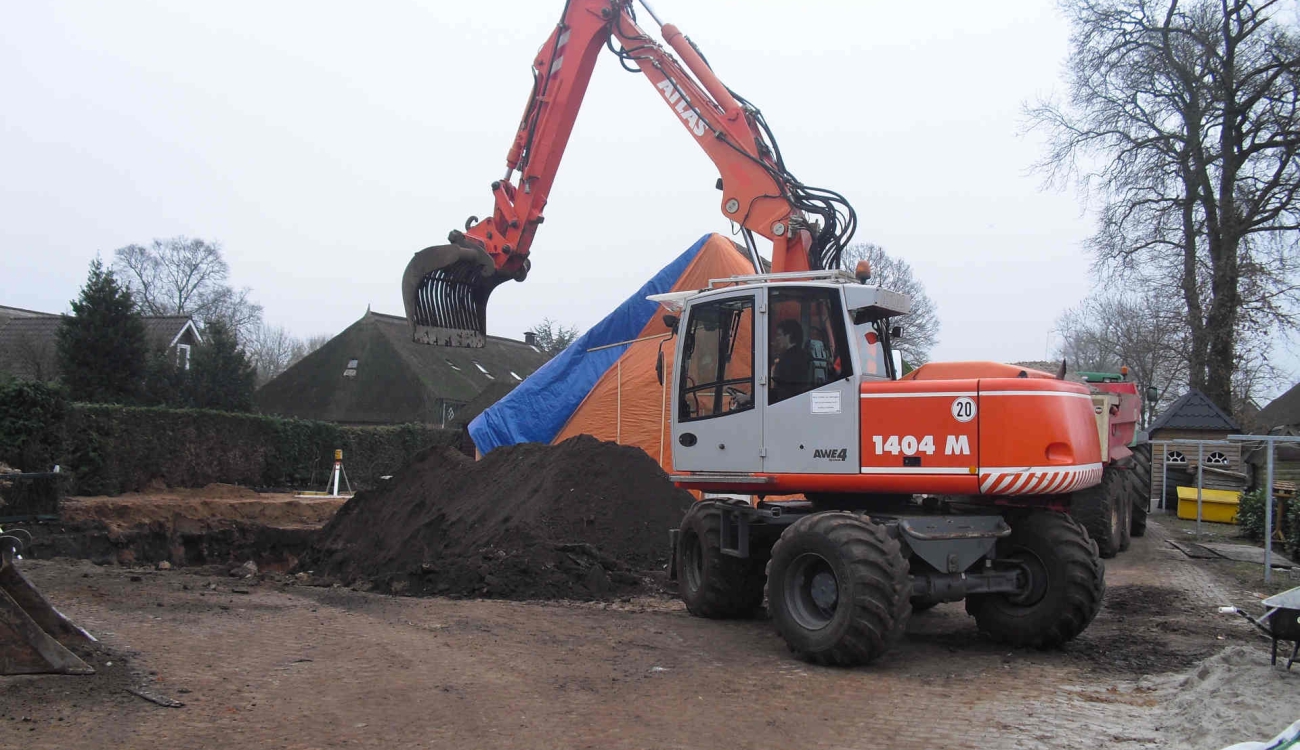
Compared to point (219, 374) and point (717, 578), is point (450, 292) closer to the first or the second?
point (717, 578)

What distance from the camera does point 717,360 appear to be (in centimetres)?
838

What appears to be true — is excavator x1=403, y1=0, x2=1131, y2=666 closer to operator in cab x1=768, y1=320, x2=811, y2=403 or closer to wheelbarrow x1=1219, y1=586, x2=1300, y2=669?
operator in cab x1=768, y1=320, x2=811, y2=403

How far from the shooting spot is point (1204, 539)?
56.1 feet

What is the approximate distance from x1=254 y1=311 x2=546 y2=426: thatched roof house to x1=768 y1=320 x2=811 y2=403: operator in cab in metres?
30.7

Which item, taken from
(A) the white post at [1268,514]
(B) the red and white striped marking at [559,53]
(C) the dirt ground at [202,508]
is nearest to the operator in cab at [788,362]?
(A) the white post at [1268,514]

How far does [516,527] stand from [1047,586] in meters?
6.02

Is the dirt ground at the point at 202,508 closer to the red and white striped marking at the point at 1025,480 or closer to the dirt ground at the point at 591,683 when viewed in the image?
the dirt ground at the point at 591,683

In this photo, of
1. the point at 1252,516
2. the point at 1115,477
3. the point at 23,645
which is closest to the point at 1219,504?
the point at 1252,516

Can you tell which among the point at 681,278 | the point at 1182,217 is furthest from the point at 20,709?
the point at 1182,217

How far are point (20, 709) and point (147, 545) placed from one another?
444 inches

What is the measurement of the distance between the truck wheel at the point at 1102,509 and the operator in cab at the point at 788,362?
609 cm

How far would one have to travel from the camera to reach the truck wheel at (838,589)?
22.0 feet

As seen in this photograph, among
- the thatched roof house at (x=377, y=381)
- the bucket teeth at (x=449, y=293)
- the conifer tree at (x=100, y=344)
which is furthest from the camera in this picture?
the thatched roof house at (x=377, y=381)

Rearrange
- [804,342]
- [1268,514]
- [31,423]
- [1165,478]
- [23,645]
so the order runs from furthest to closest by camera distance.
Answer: [1165,478], [31,423], [1268,514], [804,342], [23,645]
